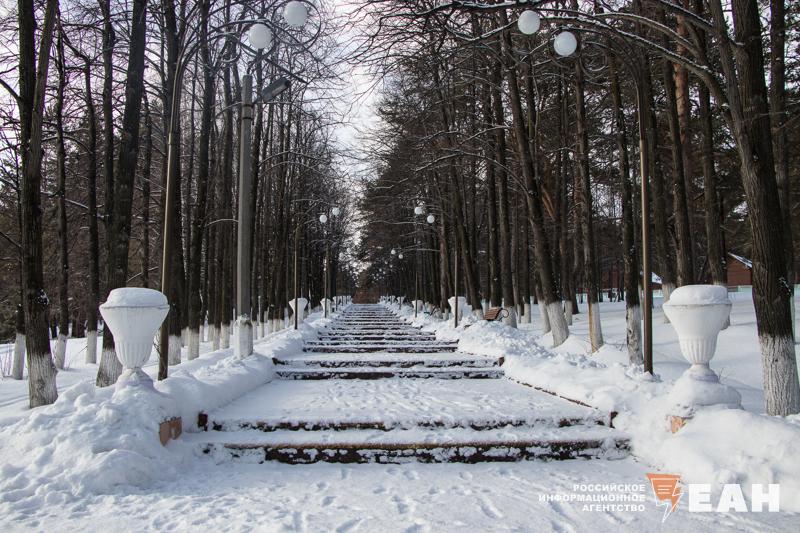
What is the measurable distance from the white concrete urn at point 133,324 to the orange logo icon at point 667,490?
434 cm

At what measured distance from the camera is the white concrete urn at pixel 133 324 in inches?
190

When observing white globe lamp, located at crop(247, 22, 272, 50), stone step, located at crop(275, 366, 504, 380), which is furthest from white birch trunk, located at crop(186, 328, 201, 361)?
white globe lamp, located at crop(247, 22, 272, 50)

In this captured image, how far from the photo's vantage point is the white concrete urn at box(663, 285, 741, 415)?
4.55 meters

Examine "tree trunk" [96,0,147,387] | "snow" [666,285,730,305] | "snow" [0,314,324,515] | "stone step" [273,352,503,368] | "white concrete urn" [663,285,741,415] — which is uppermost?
"tree trunk" [96,0,147,387]

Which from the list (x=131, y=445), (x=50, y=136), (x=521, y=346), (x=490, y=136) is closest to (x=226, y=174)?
(x=50, y=136)

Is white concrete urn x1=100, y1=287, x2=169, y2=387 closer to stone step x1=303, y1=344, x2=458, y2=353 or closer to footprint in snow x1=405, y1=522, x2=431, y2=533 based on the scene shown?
footprint in snow x1=405, y1=522, x2=431, y2=533

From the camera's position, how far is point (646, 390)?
5.67 m

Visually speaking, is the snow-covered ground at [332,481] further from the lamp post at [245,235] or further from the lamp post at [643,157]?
the lamp post at [245,235]

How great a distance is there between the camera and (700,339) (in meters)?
4.75

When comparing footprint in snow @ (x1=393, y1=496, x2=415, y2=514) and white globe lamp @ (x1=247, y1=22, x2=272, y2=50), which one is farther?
white globe lamp @ (x1=247, y1=22, x2=272, y2=50)

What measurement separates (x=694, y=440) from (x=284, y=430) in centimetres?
367

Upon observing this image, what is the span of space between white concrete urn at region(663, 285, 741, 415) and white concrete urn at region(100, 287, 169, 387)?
479 centimetres

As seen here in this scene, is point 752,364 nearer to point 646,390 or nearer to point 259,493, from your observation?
point 646,390

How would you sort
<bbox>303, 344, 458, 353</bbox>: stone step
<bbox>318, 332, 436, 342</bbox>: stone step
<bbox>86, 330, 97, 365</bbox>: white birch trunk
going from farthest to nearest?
<bbox>86, 330, 97, 365</bbox>: white birch trunk < <bbox>318, 332, 436, 342</bbox>: stone step < <bbox>303, 344, 458, 353</bbox>: stone step
